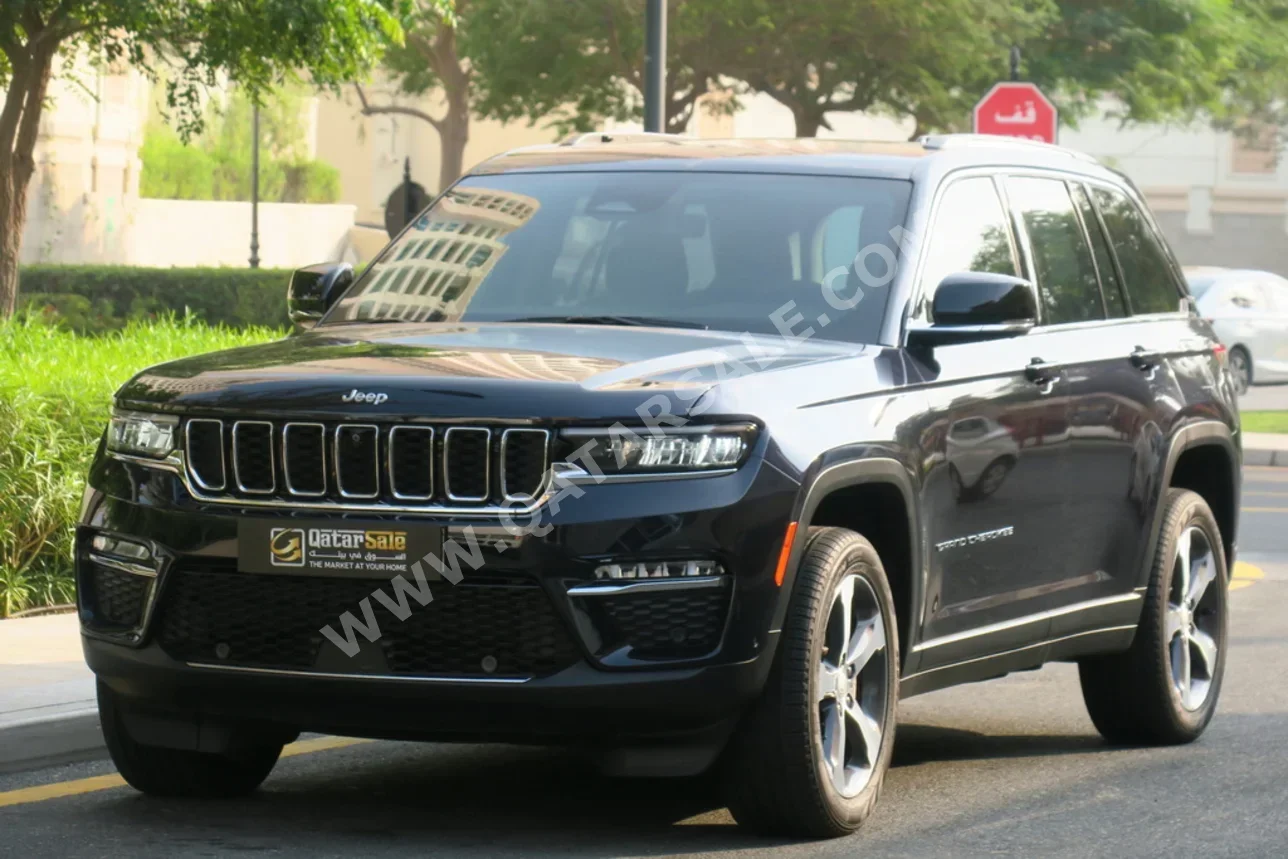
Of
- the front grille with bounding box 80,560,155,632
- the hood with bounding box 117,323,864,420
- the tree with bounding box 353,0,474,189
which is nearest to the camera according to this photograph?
the hood with bounding box 117,323,864,420

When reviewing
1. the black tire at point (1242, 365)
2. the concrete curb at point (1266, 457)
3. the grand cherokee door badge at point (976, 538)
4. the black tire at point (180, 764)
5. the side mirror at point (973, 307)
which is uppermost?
the side mirror at point (973, 307)

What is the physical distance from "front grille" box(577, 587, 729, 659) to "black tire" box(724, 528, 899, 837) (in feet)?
0.91

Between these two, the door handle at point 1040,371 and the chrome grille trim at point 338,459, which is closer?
the chrome grille trim at point 338,459

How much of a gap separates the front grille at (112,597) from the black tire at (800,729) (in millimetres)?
1529

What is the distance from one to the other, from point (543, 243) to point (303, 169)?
300 feet

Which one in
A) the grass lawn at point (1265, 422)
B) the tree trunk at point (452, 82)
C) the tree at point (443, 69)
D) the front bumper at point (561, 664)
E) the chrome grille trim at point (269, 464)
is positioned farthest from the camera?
the tree trunk at point (452, 82)

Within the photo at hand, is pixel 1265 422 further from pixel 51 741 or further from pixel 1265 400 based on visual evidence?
pixel 51 741

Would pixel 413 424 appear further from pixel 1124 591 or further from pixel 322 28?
pixel 322 28

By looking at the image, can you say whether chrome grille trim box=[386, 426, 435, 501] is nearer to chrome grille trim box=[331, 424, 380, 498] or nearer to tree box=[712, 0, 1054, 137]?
chrome grille trim box=[331, 424, 380, 498]

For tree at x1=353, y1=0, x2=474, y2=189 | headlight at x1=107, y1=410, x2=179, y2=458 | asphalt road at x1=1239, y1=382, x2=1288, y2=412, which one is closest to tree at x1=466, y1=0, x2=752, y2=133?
tree at x1=353, y1=0, x2=474, y2=189

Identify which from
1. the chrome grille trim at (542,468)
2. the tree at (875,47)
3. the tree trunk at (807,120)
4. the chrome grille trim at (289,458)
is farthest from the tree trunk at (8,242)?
the tree trunk at (807,120)

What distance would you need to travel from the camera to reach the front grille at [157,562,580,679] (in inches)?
224

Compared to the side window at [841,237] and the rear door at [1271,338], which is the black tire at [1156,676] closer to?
the side window at [841,237]

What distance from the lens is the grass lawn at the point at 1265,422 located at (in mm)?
26547
